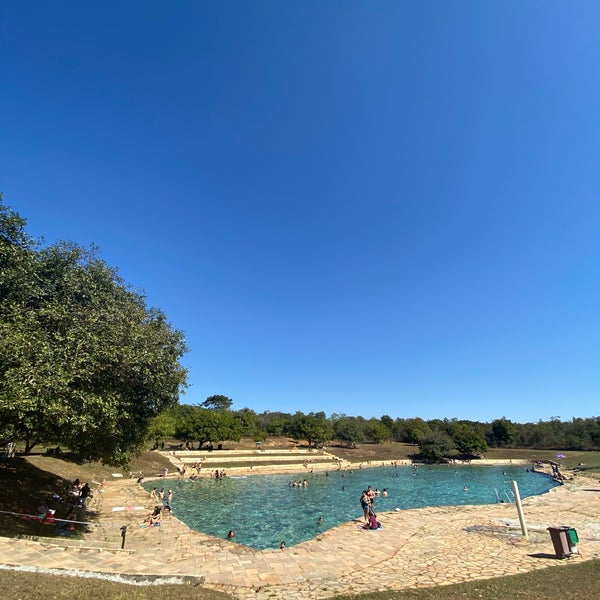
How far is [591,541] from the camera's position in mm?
18359

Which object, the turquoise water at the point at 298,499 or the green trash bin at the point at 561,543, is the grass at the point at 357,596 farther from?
the turquoise water at the point at 298,499

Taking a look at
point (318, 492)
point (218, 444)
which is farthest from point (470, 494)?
point (218, 444)

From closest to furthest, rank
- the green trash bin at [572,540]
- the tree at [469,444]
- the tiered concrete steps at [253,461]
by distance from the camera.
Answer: the green trash bin at [572,540]
the tiered concrete steps at [253,461]
the tree at [469,444]

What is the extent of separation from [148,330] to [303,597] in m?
14.1

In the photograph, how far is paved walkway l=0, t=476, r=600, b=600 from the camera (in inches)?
508

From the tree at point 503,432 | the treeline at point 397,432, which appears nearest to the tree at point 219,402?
the treeline at point 397,432

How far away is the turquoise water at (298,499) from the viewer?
28.7m

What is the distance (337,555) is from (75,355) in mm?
14740

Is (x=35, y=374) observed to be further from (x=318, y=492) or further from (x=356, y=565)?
(x=318, y=492)

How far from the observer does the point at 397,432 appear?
148500 millimetres

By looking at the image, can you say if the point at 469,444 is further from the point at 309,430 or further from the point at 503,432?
the point at 309,430

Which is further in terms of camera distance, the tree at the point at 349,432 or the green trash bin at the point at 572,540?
the tree at the point at 349,432

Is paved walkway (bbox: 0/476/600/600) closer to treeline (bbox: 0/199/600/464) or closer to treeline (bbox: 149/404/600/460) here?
treeline (bbox: 0/199/600/464)

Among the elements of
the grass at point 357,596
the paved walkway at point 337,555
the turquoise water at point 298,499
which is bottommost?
the turquoise water at point 298,499
